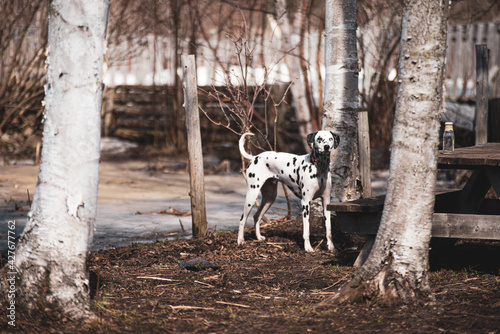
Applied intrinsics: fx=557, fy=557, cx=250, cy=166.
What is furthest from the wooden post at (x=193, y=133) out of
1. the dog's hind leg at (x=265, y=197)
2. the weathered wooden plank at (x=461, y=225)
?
the weathered wooden plank at (x=461, y=225)

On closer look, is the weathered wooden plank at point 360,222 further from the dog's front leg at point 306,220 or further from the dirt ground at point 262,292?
the dog's front leg at point 306,220

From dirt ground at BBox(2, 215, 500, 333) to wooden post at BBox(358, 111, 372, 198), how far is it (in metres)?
0.85

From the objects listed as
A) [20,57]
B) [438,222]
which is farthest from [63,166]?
[20,57]

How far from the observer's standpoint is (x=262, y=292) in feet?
14.0

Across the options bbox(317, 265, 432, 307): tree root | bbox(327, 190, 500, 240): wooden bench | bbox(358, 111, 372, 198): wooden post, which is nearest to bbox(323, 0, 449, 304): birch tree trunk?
bbox(317, 265, 432, 307): tree root

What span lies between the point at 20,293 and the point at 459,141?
33.7 feet

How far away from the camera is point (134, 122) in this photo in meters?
15.3

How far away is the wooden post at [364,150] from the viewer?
259 inches

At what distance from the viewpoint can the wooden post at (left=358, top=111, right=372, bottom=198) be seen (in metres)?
6.58

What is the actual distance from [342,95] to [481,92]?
11.1ft

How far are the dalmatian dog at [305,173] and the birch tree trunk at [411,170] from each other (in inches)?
63.5

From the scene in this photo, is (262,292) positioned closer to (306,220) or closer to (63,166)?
(306,220)

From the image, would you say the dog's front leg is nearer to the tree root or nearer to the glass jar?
the glass jar

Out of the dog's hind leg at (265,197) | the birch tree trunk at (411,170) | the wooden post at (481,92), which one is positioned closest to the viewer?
the birch tree trunk at (411,170)
